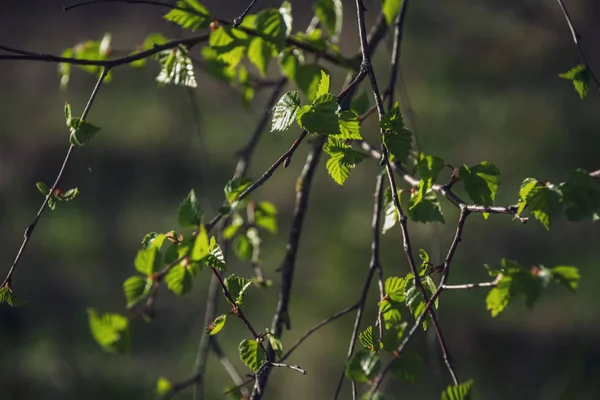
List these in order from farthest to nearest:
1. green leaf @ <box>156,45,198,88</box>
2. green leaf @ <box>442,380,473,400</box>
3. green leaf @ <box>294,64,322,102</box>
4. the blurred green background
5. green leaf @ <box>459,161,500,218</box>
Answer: the blurred green background → green leaf @ <box>294,64,322,102</box> → green leaf @ <box>156,45,198,88</box> → green leaf @ <box>459,161,500,218</box> → green leaf @ <box>442,380,473,400</box>

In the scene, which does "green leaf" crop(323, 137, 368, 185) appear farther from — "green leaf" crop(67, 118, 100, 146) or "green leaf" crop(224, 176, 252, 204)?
"green leaf" crop(67, 118, 100, 146)

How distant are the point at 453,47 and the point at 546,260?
5.89 ft

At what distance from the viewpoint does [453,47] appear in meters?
4.34

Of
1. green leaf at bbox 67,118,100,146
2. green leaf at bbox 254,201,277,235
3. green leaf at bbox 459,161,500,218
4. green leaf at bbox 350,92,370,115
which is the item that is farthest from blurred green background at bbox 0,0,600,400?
green leaf at bbox 459,161,500,218

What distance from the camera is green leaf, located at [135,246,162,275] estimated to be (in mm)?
856

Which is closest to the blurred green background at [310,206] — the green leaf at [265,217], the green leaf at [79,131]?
the green leaf at [265,217]

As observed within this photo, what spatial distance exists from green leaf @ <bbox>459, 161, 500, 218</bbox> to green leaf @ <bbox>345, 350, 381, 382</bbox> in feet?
1.07

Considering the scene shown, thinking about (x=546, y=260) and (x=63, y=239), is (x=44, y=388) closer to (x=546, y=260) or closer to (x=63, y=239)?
(x=63, y=239)

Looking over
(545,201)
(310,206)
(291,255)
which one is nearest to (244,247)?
(291,255)

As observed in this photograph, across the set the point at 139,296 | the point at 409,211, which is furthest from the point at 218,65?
the point at 139,296

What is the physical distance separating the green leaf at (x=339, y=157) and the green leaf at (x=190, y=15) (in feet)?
1.04

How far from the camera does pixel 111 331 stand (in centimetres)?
85

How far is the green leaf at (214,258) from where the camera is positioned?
949mm

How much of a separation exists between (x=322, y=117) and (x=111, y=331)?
0.39 metres
